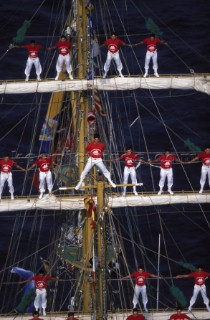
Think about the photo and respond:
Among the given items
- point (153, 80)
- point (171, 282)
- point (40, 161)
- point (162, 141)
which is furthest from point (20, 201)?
point (162, 141)

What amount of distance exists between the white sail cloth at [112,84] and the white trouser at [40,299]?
9.56 m

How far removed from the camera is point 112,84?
270ft

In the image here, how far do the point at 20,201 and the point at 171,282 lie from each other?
563 inches

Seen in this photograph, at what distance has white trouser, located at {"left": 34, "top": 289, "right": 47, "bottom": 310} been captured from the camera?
7894cm

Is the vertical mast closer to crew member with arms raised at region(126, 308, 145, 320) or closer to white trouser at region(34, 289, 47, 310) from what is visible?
crew member with arms raised at region(126, 308, 145, 320)

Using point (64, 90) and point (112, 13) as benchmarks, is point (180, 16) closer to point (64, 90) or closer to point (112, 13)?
point (112, 13)

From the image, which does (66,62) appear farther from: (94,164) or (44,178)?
(94,164)

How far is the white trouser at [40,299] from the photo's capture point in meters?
78.9

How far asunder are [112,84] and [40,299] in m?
10.6

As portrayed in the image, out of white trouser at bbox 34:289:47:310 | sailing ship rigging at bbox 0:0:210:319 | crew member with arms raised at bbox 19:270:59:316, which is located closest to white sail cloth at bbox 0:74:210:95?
sailing ship rigging at bbox 0:0:210:319

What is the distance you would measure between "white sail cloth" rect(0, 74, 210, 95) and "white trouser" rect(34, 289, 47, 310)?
956 cm

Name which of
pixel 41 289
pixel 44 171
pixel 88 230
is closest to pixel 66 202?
pixel 44 171

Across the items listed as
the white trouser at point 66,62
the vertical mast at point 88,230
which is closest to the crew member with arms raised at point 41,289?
the vertical mast at point 88,230

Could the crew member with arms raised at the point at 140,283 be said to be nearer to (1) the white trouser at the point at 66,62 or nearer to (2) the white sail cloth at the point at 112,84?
(2) the white sail cloth at the point at 112,84
